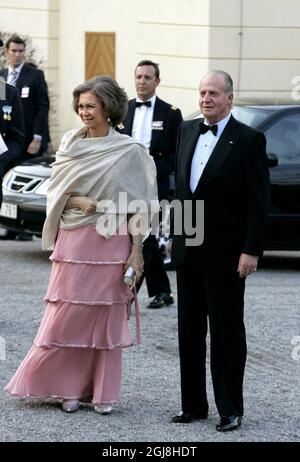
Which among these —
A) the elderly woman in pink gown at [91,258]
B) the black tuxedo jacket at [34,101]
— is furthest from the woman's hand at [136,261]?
the black tuxedo jacket at [34,101]

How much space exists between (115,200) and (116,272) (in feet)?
1.31

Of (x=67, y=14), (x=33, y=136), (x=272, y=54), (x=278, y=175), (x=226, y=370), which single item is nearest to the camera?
(x=226, y=370)

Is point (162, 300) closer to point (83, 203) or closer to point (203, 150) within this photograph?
point (83, 203)

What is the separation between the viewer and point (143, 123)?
11414 millimetres

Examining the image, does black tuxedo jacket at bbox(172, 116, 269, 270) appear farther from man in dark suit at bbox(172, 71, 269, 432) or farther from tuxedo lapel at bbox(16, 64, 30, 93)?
tuxedo lapel at bbox(16, 64, 30, 93)

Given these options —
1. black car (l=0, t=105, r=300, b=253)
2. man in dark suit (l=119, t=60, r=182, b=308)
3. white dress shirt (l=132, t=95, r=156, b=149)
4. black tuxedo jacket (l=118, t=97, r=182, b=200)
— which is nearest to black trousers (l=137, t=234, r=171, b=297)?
man in dark suit (l=119, t=60, r=182, b=308)

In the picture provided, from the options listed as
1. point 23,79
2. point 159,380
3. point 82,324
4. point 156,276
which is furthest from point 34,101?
point 82,324

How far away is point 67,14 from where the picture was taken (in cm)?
2341

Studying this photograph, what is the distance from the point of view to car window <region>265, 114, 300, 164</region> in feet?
45.1

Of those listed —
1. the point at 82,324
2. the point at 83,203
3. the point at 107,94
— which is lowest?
the point at 82,324

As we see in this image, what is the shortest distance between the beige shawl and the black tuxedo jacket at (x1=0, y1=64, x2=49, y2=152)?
304 inches

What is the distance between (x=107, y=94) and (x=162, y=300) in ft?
13.3
